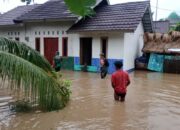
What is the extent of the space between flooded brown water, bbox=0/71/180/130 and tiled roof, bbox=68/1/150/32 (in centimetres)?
492

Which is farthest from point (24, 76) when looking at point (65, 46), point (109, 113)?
point (65, 46)

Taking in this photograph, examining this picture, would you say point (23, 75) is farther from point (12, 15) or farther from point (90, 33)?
point (12, 15)

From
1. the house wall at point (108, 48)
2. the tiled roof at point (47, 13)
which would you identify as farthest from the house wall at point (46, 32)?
the tiled roof at point (47, 13)

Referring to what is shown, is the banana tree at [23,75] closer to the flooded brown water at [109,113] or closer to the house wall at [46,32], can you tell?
the flooded brown water at [109,113]

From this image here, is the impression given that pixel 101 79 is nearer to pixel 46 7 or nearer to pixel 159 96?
pixel 159 96

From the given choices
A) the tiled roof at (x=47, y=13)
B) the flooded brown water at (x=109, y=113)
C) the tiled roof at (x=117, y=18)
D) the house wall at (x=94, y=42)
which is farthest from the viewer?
the tiled roof at (x=47, y=13)

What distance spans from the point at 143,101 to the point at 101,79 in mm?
5187

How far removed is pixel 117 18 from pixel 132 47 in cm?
215

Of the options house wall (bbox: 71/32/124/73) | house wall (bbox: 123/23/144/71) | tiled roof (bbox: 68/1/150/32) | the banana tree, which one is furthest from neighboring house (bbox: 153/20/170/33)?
the banana tree

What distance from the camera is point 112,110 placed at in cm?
880

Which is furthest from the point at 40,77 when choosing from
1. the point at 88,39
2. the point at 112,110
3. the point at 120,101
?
the point at 88,39

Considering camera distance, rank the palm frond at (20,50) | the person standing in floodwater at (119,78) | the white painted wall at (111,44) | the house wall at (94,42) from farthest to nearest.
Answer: the house wall at (94,42), the white painted wall at (111,44), the person standing in floodwater at (119,78), the palm frond at (20,50)

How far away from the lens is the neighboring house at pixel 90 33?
56.0 feet

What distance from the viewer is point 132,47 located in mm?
18531
